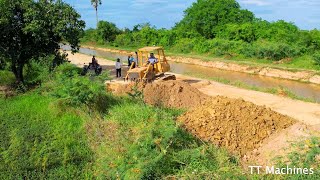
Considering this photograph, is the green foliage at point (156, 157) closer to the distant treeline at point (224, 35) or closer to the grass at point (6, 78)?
the grass at point (6, 78)

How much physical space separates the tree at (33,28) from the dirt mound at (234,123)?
8.76 m

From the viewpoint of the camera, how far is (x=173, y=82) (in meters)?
17.0

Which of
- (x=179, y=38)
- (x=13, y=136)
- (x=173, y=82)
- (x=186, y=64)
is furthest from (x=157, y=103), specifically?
(x=179, y=38)

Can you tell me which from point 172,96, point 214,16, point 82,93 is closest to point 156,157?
point 82,93

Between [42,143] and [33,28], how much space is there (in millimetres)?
8276

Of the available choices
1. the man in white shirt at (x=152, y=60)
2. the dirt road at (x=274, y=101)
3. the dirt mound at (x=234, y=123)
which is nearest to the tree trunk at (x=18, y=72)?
the man in white shirt at (x=152, y=60)

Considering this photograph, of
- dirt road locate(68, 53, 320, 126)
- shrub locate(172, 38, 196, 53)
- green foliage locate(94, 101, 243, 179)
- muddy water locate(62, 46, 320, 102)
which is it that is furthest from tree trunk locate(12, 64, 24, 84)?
shrub locate(172, 38, 196, 53)

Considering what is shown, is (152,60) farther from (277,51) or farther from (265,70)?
(277,51)

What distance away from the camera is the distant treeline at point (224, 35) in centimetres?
3409

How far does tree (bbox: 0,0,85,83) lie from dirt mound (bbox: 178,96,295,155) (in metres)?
8.76

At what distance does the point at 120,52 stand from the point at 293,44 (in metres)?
22.4

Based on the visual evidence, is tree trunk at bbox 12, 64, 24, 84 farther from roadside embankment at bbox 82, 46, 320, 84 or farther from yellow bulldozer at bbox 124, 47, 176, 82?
roadside embankment at bbox 82, 46, 320, 84

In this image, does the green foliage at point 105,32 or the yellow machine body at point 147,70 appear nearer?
the yellow machine body at point 147,70

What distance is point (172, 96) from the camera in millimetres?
15953
